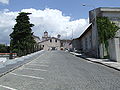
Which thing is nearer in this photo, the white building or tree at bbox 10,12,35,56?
tree at bbox 10,12,35,56

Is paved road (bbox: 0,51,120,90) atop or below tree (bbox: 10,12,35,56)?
below

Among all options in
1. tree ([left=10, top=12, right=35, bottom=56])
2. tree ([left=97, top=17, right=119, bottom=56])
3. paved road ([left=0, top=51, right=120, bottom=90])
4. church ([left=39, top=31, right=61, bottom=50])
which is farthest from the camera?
church ([left=39, top=31, right=61, bottom=50])

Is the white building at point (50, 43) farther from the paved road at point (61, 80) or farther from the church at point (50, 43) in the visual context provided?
the paved road at point (61, 80)

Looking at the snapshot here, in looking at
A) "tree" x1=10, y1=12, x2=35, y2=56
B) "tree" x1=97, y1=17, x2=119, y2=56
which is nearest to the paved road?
"tree" x1=97, y1=17, x2=119, y2=56

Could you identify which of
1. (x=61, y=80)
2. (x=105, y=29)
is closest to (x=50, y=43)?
(x=105, y=29)

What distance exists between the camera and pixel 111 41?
24.8 metres

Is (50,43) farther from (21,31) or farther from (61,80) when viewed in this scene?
(61,80)

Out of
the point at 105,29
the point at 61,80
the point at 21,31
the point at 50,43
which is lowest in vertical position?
the point at 61,80

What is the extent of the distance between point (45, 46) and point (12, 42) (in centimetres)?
6091

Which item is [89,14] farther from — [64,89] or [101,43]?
[64,89]

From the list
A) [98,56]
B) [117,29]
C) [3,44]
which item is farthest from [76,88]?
[3,44]

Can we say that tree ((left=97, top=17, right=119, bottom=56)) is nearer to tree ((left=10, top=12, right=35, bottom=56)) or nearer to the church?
tree ((left=10, top=12, right=35, bottom=56))

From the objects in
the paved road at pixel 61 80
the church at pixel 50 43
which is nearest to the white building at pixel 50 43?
the church at pixel 50 43

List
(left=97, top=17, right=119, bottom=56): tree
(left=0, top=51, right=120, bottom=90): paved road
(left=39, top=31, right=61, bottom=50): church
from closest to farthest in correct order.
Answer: (left=0, top=51, right=120, bottom=90): paved road < (left=97, top=17, right=119, bottom=56): tree < (left=39, top=31, right=61, bottom=50): church
